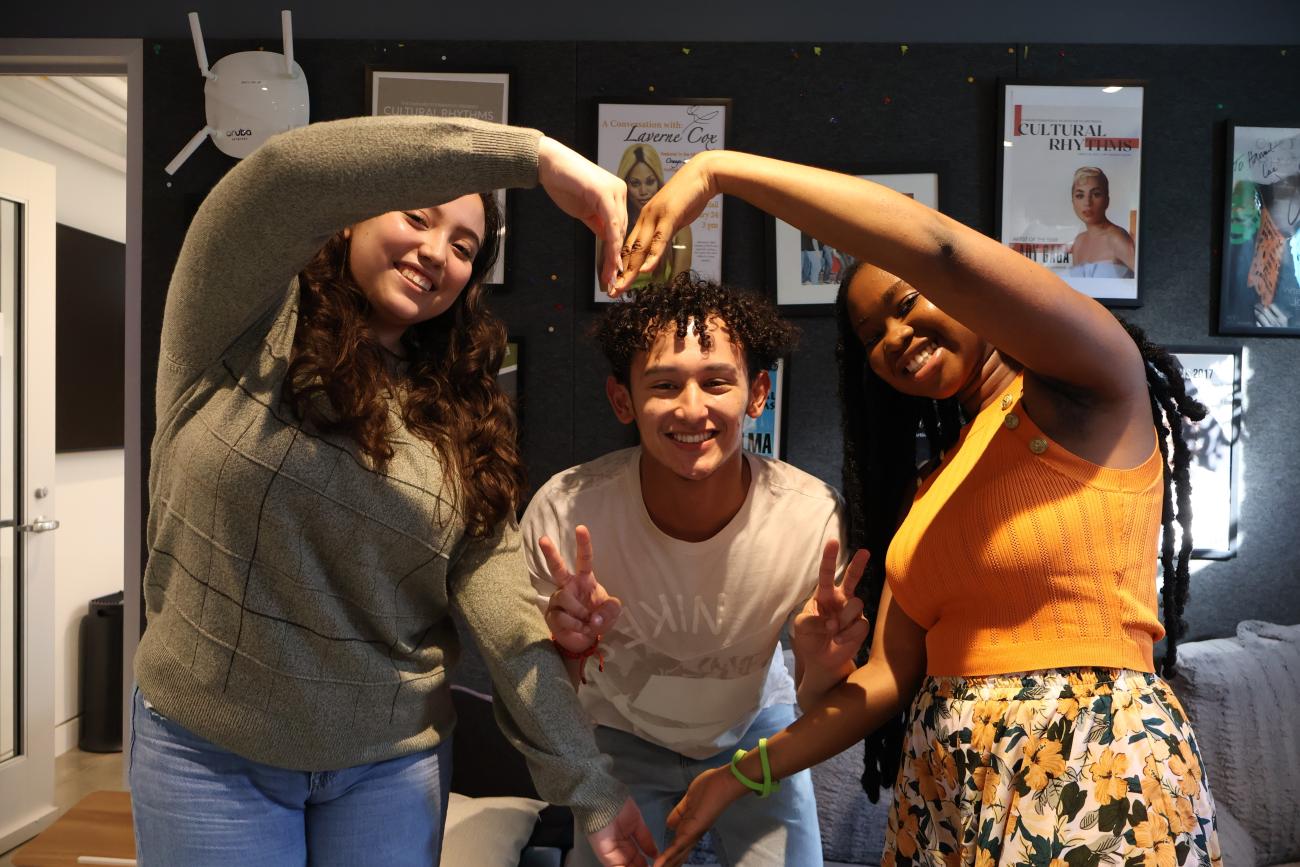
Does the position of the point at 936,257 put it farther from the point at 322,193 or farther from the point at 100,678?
the point at 100,678

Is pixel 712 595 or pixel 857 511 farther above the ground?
pixel 857 511

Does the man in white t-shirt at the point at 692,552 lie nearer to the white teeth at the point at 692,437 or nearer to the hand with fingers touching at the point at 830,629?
the white teeth at the point at 692,437

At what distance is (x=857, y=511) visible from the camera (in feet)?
5.07

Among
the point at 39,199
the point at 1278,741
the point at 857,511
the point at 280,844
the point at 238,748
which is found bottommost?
the point at 1278,741

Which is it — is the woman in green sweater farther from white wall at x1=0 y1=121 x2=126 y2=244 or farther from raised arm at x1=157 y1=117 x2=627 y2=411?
white wall at x1=0 y1=121 x2=126 y2=244

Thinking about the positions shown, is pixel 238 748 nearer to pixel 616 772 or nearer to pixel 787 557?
pixel 616 772

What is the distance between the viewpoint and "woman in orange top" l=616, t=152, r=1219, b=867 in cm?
101

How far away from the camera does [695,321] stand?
1571 millimetres

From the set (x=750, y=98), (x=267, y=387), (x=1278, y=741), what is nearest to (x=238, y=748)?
(x=267, y=387)

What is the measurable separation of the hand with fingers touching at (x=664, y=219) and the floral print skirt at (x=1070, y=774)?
0.65m

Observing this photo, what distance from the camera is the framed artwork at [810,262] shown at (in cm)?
237

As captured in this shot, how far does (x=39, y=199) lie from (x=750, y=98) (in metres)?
2.75

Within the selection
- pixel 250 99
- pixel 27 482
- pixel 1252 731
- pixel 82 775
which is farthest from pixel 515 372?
pixel 82 775

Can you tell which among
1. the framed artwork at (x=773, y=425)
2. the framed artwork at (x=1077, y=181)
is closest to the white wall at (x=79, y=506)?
the framed artwork at (x=773, y=425)
